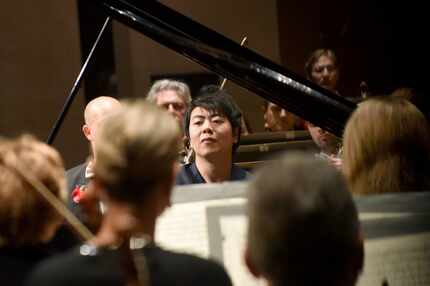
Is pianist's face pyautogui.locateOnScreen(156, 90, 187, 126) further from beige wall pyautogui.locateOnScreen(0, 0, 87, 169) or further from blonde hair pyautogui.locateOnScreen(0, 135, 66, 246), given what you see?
blonde hair pyautogui.locateOnScreen(0, 135, 66, 246)

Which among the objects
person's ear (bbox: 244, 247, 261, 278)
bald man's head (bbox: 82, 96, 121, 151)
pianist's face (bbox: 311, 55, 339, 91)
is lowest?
person's ear (bbox: 244, 247, 261, 278)

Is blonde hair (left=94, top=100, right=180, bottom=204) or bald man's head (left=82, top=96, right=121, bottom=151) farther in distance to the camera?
bald man's head (left=82, top=96, right=121, bottom=151)

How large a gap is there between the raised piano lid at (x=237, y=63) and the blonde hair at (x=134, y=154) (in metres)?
1.19

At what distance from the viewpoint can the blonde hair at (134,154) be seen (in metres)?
1.45

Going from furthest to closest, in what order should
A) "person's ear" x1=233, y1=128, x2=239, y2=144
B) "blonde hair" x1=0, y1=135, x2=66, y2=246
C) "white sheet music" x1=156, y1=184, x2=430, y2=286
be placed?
"person's ear" x1=233, y1=128, x2=239, y2=144, "white sheet music" x1=156, y1=184, x2=430, y2=286, "blonde hair" x1=0, y1=135, x2=66, y2=246

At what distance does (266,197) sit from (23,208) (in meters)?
0.49

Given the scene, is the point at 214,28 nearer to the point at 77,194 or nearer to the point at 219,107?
the point at 219,107

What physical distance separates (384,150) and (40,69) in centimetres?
407

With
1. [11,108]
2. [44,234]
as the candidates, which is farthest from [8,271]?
[11,108]

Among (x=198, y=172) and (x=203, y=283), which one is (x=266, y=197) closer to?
(x=203, y=283)

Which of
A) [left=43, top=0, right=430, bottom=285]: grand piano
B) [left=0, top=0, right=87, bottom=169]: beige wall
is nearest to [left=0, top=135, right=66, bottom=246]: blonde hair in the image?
[left=43, top=0, right=430, bottom=285]: grand piano

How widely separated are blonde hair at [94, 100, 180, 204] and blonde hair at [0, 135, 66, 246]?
0.18 m

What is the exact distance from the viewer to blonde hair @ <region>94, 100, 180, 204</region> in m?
1.45

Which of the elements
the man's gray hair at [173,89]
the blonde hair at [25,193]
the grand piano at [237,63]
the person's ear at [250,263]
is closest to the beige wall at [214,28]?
the man's gray hair at [173,89]
